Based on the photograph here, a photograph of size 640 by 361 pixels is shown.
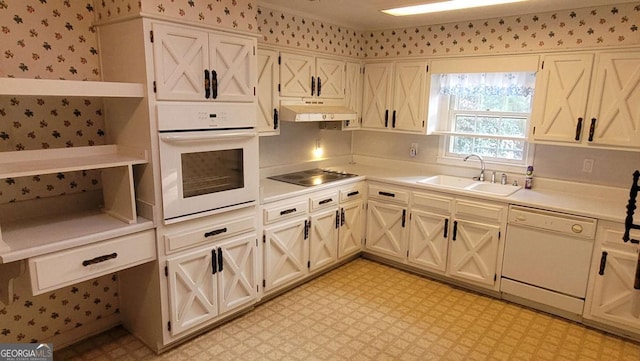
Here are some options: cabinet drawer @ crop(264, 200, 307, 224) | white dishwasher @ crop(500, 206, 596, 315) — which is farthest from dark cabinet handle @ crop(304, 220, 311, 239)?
white dishwasher @ crop(500, 206, 596, 315)

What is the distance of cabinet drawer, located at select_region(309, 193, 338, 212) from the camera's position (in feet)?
11.7

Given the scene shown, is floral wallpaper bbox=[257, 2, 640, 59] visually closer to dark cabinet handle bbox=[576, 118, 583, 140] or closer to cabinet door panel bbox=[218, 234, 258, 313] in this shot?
dark cabinet handle bbox=[576, 118, 583, 140]

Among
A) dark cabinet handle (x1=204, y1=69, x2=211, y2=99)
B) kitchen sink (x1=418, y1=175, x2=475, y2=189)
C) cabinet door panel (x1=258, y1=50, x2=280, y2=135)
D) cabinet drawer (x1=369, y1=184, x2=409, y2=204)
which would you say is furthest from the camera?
kitchen sink (x1=418, y1=175, x2=475, y2=189)

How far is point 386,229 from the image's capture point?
404cm

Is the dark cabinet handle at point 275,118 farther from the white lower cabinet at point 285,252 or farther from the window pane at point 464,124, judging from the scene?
the window pane at point 464,124

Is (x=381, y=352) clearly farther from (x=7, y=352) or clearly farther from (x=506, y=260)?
(x=7, y=352)

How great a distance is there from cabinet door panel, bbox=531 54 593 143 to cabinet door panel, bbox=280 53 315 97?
2.00 metres

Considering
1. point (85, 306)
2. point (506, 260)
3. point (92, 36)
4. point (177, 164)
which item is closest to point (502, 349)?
point (506, 260)

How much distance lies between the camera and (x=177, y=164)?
8.17ft

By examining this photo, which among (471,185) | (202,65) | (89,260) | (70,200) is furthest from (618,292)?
(70,200)

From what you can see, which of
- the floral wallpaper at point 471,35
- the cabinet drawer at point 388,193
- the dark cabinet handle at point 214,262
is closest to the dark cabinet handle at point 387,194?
the cabinet drawer at point 388,193

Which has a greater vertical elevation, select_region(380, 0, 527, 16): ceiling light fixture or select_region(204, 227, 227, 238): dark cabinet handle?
select_region(380, 0, 527, 16): ceiling light fixture

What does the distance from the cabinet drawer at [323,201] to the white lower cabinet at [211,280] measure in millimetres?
697

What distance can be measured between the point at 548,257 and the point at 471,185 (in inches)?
38.0
